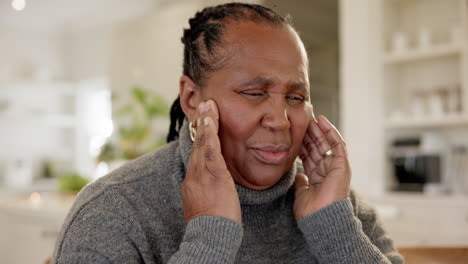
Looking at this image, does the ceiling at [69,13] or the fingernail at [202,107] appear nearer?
the fingernail at [202,107]

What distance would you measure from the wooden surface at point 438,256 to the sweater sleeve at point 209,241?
0.49 metres

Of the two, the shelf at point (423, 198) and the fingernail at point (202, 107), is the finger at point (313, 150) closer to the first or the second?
the fingernail at point (202, 107)

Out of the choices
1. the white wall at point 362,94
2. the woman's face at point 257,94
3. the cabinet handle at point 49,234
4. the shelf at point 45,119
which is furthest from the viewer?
the shelf at point 45,119

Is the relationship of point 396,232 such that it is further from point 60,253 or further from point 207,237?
point 60,253

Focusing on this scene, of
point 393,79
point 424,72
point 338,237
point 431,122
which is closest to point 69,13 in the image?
point 393,79

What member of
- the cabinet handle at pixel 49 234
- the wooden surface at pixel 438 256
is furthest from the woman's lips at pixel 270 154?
the cabinet handle at pixel 49 234

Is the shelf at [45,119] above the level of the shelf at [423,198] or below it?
above

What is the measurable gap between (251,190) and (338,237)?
0.19 metres

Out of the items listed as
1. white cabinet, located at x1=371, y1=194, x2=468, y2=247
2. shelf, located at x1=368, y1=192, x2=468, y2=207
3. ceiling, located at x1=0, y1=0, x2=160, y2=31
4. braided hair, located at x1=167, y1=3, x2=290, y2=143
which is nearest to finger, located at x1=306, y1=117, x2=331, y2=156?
braided hair, located at x1=167, y1=3, x2=290, y2=143

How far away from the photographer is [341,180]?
99cm

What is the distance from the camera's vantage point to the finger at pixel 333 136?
1.03 meters

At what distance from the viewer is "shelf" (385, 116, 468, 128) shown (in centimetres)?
277

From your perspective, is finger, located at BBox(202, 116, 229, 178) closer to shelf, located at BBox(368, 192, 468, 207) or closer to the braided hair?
the braided hair

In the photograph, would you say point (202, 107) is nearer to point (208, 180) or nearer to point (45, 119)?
point (208, 180)
